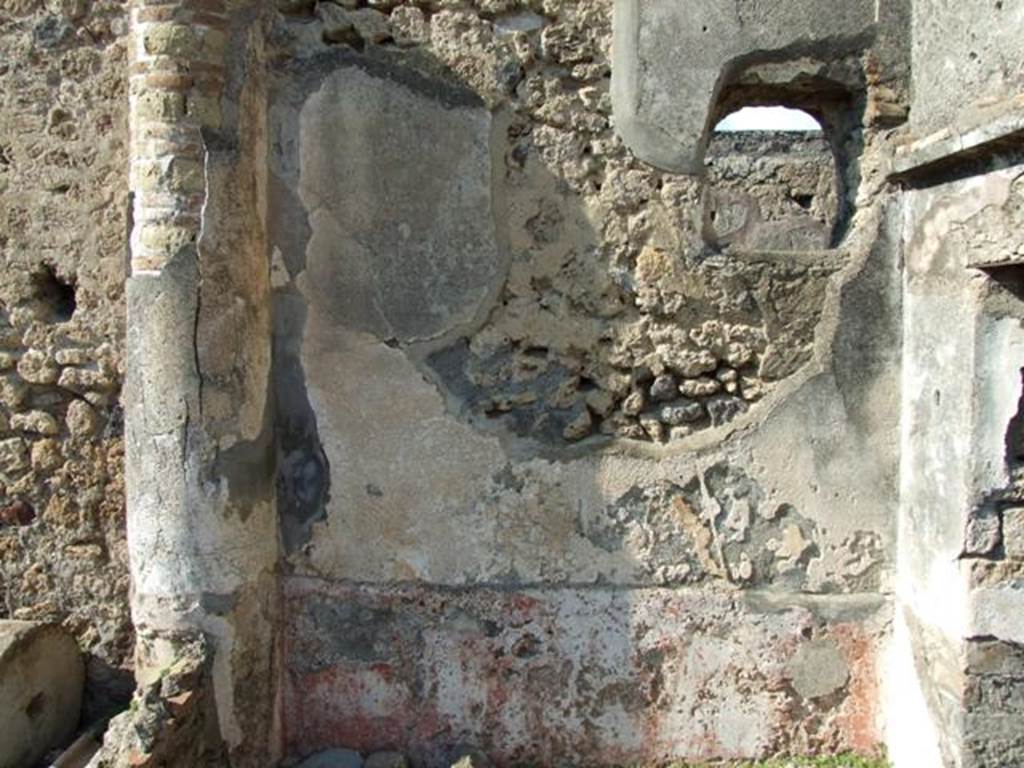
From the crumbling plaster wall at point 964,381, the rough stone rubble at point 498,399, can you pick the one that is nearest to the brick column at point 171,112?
the rough stone rubble at point 498,399

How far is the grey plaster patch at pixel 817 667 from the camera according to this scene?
3.33 meters

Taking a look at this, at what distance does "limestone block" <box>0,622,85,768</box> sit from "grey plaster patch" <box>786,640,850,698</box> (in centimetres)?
246

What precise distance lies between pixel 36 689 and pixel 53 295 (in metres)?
1.32

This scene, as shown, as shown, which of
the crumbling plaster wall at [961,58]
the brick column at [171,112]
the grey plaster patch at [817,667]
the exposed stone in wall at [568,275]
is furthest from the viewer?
the grey plaster patch at [817,667]

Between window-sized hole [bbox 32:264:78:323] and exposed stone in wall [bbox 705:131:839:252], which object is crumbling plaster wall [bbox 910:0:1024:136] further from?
exposed stone in wall [bbox 705:131:839:252]

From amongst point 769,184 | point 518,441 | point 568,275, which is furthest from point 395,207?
point 769,184

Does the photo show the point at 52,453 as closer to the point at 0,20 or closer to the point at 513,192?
the point at 0,20

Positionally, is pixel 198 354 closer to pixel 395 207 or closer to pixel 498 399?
pixel 395 207

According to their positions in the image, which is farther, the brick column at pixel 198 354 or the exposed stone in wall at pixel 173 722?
the brick column at pixel 198 354

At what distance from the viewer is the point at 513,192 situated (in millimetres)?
3264

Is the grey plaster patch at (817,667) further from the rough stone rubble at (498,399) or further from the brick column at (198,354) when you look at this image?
the brick column at (198,354)

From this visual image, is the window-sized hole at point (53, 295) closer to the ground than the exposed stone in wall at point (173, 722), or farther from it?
farther from it

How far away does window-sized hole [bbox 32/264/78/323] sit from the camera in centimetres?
336

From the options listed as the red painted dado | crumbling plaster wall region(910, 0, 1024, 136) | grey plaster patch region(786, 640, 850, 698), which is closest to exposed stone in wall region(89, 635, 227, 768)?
the red painted dado
